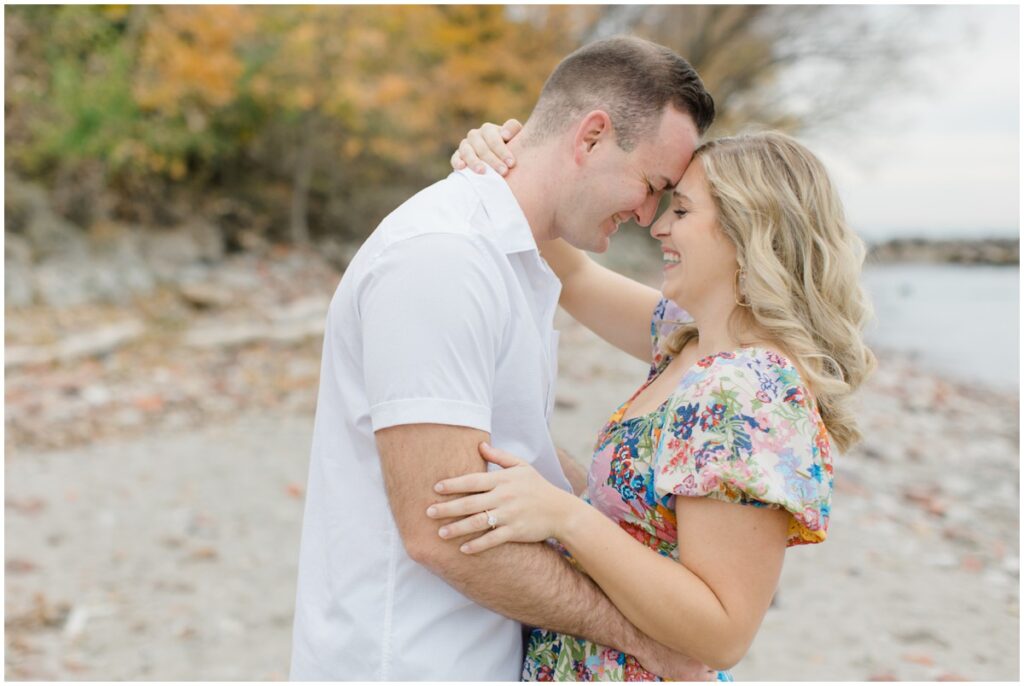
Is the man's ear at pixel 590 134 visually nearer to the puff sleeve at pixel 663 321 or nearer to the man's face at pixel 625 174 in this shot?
the man's face at pixel 625 174

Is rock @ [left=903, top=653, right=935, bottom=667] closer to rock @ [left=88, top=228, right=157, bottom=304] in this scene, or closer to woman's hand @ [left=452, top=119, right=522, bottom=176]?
woman's hand @ [left=452, top=119, right=522, bottom=176]

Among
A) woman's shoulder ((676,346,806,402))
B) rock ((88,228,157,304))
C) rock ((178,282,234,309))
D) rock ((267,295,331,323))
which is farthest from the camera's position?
rock ((178,282,234,309))

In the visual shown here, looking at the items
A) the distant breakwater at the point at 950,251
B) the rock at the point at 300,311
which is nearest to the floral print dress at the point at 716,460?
the rock at the point at 300,311

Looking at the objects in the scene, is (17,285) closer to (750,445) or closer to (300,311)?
(300,311)

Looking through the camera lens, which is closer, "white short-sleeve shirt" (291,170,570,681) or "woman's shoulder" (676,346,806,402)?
"white short-sleeve shirt" (291,170,570,681)

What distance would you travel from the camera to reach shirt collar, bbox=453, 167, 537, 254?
201 cm

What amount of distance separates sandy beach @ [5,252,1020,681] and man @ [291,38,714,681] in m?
0.95

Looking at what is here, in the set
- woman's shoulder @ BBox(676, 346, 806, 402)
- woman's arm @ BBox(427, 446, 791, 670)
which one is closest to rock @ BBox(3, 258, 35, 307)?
woman's arm @ BBox(427, 446, 791, 670)

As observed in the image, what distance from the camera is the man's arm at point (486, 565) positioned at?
5.97ft

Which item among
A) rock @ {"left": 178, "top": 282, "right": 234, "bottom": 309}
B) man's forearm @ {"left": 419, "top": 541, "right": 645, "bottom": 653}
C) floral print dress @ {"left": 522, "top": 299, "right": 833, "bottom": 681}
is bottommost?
man's forearm @ {"left": 419, "top": 541, "right": 645, "bottom": 653}

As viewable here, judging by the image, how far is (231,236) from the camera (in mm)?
15203

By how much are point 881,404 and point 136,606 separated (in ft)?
28.4

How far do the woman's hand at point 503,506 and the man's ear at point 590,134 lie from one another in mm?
775

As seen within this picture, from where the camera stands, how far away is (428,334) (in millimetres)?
1782
